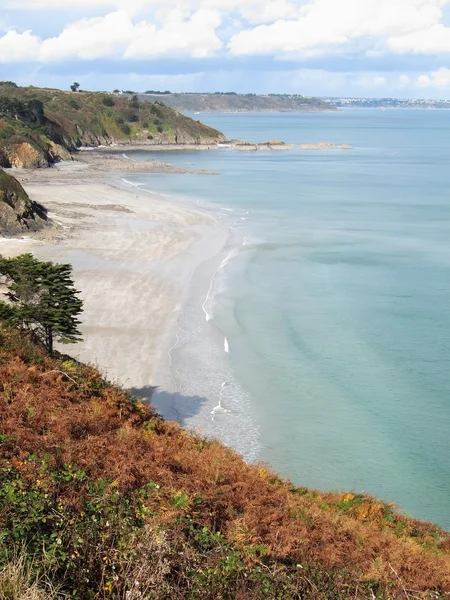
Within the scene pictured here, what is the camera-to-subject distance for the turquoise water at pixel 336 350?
1900 centimetres

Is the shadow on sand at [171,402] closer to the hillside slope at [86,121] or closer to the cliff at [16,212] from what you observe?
the cliff at [16,212]

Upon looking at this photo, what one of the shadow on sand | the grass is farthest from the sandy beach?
the grass

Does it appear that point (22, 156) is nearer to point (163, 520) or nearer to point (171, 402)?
point (171, 402)

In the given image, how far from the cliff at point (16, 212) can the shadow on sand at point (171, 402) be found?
25300 mm

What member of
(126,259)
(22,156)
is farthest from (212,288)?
(22,156)

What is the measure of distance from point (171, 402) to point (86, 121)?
4748 inches

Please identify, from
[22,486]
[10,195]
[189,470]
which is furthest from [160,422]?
[10,195]

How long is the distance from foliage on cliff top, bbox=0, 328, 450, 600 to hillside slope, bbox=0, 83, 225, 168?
8572 cm

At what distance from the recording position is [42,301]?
62.3 ft

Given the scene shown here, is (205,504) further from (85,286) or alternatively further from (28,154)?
(28,154)

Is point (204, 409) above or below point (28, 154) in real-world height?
below

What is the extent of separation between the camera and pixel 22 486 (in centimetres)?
765

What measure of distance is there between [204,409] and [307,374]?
4799 mm

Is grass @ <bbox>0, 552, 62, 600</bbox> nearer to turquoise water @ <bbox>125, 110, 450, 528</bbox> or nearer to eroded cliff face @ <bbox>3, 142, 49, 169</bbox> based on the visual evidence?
turquoise water @ <bbox>125, 110, 450, 528</bbox>
